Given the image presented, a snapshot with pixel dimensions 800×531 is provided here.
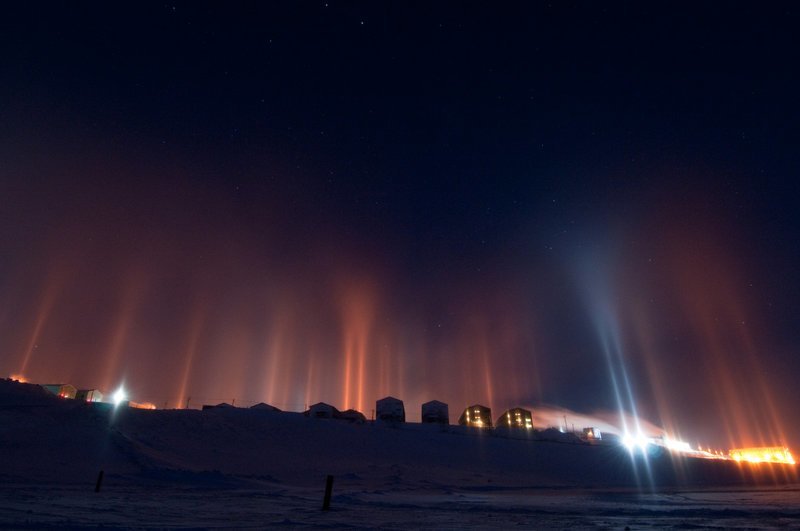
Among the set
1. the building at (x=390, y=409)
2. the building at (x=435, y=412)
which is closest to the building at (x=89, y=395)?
the building at (x=390, y=409)

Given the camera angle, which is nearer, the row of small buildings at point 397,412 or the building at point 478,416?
the row of small buildings at point 397,412

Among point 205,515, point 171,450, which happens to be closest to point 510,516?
point 205,515

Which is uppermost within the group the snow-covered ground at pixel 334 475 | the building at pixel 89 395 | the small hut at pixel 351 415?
the building at pixel 89 395

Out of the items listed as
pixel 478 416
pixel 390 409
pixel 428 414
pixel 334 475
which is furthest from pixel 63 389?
pixel 478 416

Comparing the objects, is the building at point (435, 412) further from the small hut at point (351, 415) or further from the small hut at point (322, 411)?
the small hut at point (322, 411)

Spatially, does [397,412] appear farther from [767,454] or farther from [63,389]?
[767,454]

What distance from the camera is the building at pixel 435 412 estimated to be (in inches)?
2926

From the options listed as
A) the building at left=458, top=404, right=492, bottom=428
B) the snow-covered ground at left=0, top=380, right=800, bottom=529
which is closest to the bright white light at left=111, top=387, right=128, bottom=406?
the snow-covered ground at left=0, top=380, right=800, bottom=529

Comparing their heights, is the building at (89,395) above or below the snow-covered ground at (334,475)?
above

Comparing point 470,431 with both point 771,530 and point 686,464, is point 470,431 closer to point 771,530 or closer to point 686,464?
point 686,464

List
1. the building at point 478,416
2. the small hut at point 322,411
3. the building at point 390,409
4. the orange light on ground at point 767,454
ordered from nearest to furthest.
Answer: the small hut at point 322,411 → the building at point 390,409 → the building at point 478,416 → the orange light on ground at point 767,454

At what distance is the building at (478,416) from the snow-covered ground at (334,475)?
2769cm

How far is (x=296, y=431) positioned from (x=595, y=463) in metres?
31.3

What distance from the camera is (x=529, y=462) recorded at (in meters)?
43.3
